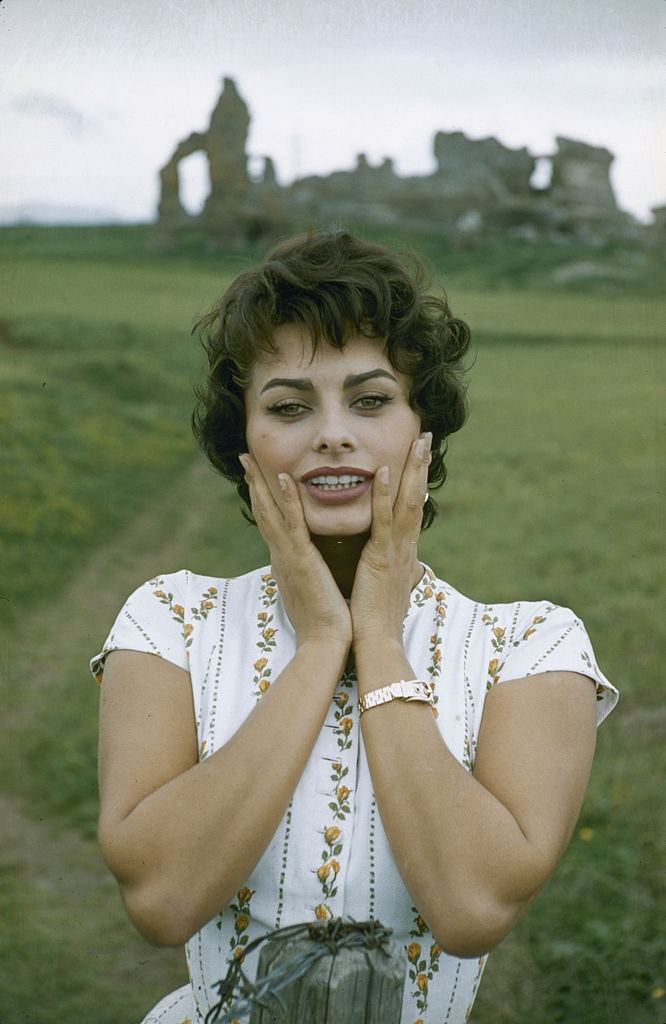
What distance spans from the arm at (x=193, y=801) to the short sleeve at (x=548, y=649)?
0.40 m

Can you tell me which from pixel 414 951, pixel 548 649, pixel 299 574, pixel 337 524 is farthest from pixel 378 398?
pixel 414 951

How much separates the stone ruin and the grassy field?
1.02 meters

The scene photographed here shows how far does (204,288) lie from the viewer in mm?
12602

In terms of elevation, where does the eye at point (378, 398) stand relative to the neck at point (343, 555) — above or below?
above

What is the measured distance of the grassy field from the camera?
4.52m

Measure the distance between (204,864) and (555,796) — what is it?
66 cm

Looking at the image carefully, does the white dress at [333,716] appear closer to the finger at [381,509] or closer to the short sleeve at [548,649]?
the short sleeve at [548,649]

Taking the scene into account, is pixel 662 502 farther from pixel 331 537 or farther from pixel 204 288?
pixel 331 537

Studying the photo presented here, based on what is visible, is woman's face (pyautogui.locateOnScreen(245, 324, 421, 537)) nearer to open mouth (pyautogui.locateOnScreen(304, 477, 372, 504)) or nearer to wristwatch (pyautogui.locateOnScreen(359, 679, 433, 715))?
open mouth (pyautogui.locateOnScreen(304, 477, 372, 504))

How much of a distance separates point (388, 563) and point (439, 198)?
44.8 feet

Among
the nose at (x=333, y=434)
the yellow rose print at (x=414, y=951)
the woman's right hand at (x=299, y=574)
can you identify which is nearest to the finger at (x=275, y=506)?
the woman's right hand at (x=299, y=574)

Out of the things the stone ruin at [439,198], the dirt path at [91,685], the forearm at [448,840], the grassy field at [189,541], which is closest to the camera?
the forearm at [448,840]

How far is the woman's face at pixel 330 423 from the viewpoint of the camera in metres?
2.23

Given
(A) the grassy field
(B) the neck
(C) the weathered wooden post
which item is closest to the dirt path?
(A) the grassy field
